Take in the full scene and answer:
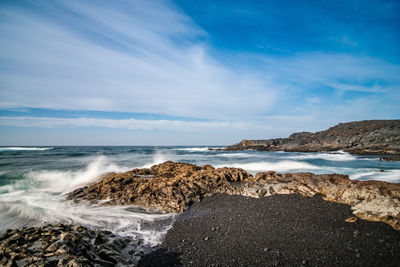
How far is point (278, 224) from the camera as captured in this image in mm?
5645

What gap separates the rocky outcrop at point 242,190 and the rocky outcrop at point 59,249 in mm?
3164

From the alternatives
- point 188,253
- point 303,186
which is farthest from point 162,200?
point 303,186

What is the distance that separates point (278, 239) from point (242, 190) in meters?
3.62

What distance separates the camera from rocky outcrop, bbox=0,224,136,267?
3.20 meters

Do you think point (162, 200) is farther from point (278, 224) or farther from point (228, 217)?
point (278, 224)

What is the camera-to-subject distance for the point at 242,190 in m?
8.45

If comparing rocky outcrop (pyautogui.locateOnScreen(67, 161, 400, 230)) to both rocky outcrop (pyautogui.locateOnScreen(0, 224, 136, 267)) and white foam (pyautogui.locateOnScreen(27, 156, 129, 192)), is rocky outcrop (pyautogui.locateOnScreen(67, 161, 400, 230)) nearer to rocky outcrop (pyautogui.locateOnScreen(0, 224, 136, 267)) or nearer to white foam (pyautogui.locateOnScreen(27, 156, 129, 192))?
white foam (pyautogui.locateOnScreen(27, 156, 129, 192))

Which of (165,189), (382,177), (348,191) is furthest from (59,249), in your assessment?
(382,177)

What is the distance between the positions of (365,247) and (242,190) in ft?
14.8

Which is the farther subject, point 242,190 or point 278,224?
point 242,190

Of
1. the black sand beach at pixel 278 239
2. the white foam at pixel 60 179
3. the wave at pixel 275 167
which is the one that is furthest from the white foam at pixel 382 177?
the white foam at pixel 60 179

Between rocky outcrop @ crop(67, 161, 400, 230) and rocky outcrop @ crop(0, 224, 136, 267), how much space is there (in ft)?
10.4

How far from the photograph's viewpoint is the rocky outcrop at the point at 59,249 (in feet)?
10.5

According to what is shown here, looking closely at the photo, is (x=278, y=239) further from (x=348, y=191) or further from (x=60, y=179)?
(x=60, y=179)
